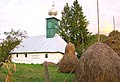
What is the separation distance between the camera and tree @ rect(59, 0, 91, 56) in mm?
52875

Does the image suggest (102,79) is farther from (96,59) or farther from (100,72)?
(96,59)

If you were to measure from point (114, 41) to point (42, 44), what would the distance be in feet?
94.7

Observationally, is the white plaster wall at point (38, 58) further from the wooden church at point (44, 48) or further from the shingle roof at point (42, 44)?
the shingle roof at point (42, 44)

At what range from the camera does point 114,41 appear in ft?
52.2

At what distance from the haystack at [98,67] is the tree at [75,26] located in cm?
4113

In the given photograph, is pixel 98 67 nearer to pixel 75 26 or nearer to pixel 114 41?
pixel 114 41

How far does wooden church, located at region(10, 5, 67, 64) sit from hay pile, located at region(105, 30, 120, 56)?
79.8 feet

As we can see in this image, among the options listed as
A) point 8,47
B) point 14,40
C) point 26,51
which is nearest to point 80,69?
point 8,47

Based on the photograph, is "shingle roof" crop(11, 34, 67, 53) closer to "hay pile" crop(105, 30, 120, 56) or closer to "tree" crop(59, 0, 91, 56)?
"tree" crop(59, 0, 91, 56)

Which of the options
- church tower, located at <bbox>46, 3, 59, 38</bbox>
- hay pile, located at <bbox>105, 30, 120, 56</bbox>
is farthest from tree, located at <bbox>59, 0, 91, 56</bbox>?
hay pile, located at <bbox>105, 30, 120, 56</bbox>

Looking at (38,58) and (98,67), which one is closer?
(98,67)

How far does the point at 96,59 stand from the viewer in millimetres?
8781

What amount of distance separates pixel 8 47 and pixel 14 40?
4447 millimetres

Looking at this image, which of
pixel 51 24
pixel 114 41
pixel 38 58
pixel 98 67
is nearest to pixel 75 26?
pixel 51 24
